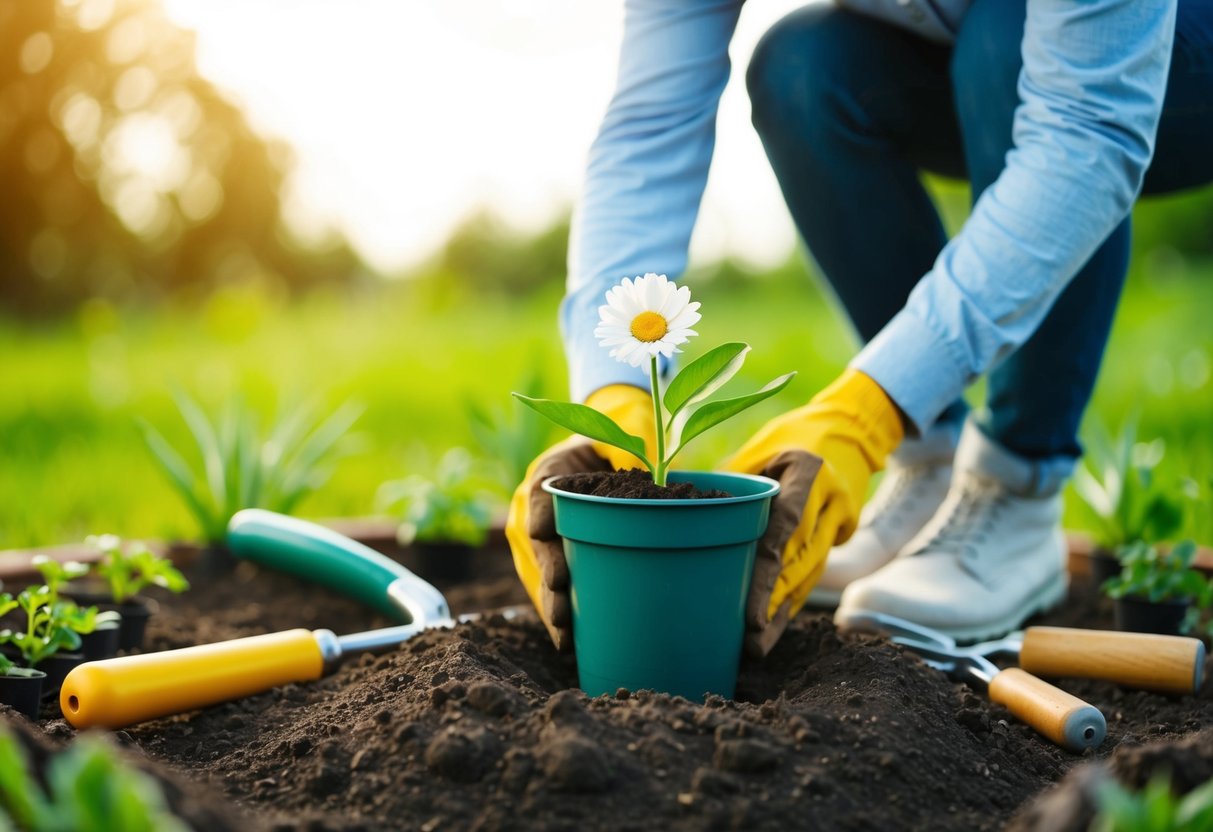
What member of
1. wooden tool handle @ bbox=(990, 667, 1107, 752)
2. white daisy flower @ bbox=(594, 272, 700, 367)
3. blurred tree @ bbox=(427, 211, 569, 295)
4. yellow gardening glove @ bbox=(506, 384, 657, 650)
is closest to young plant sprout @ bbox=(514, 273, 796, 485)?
white daisy flower @ bbox=(594, 272, 700, 367)

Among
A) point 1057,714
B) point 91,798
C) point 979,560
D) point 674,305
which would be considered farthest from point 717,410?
point 979,560

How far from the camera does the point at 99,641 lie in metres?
1.52

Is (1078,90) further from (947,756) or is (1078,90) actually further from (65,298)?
(65,298)

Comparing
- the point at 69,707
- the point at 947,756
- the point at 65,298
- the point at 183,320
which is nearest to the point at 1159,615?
the point at 947,756

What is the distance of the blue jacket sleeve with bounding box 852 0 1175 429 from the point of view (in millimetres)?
1486

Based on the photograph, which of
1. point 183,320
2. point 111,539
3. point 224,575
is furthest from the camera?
point 183,320

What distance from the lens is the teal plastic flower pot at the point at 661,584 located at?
4.05 feet

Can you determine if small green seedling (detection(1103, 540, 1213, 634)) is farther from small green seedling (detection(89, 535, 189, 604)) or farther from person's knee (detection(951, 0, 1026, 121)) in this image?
small green seedling (detection(89, 535, 189, 604))

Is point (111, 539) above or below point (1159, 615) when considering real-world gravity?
above

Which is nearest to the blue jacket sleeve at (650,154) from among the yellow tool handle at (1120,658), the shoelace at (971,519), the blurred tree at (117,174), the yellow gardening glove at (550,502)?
the yellow gardening glove at (550,502)

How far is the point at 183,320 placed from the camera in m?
7.20

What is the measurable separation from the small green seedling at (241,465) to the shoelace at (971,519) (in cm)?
124

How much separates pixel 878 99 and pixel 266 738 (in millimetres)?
1537

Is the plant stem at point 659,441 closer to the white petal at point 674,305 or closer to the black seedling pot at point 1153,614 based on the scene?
the white petal at point 674,305
